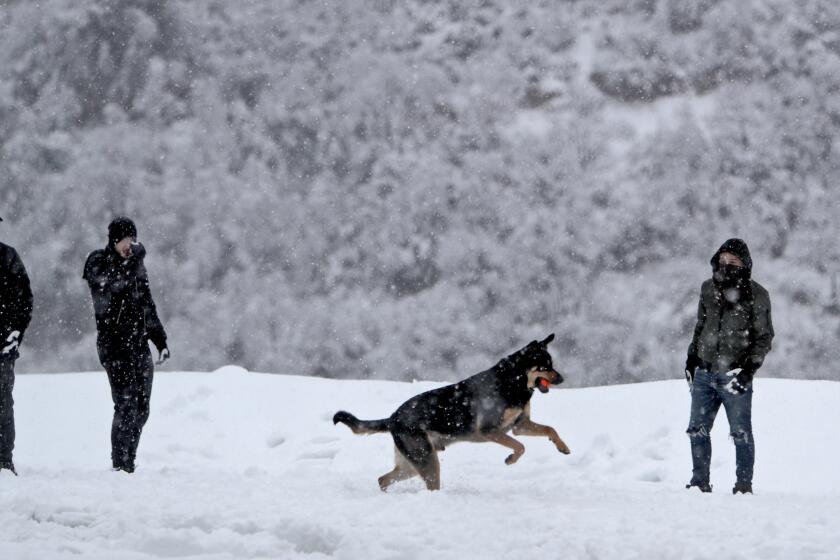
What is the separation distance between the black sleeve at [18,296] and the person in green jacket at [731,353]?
4276 millimetres

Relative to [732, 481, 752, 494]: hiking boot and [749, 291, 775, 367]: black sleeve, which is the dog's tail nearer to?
[732, 481, 752, 494]: hiking boot

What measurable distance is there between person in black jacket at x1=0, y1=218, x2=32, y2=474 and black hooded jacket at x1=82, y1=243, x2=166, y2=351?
399mm

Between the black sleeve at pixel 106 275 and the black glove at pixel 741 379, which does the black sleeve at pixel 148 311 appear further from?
the black glove at pixel 741 379

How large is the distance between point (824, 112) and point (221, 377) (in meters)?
7.55

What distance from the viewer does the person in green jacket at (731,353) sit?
18.1 ft

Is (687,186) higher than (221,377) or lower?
higher

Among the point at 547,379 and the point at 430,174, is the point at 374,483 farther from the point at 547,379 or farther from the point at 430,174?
the point at 430,174

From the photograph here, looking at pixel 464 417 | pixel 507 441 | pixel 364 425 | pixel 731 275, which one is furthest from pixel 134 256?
pixel 731 275

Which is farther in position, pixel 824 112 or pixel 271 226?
pixel 271 226

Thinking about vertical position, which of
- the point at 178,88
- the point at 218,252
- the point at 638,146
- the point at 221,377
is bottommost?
the point at 221,377

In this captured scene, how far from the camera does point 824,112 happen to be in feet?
34.0

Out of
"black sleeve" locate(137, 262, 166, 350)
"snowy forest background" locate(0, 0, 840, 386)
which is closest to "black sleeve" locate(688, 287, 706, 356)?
"black sleeve" locate(137, 262, 166, 350)

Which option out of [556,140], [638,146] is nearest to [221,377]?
[556,140]

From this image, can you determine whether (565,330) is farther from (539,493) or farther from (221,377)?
(539,493)
